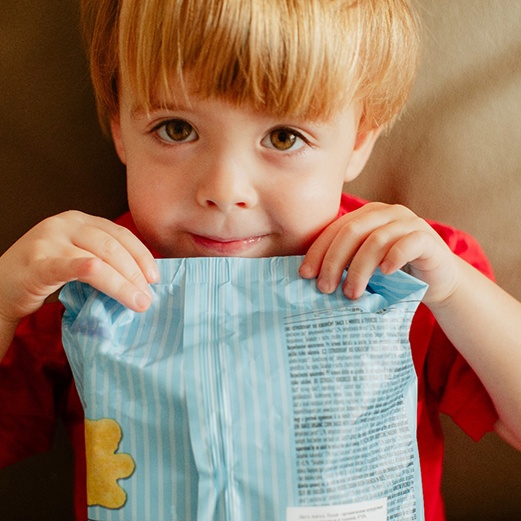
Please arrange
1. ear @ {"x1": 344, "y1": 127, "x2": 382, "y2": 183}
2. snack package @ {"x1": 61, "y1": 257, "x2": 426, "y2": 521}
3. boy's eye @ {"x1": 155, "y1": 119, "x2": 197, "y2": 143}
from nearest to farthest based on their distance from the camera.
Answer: snack package @ {"x1": 61, "y1": 257, "x2": 426, "y2": 521} < boy's eye @ {"x1": 155, "y1": 119, "x2": 197, "y2": 143} < ear @ {"x1": 344, "y1": 127, "x2": 382, "y2": 183}

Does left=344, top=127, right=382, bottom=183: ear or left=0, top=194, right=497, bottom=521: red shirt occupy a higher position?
left=344, top=127, right=382, bottom=183: ear

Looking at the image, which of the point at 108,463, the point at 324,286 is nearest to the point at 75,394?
the point at 108,463

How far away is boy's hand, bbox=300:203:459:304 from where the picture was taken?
0.51m

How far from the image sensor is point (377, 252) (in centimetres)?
52

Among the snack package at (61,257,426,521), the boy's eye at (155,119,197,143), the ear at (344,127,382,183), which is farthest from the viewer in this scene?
the ear at (344,127,382,183)

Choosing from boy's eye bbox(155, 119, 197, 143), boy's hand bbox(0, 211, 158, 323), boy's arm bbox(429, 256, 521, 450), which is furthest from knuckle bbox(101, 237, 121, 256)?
boy's arm bbox(429, 256, 521, 450)

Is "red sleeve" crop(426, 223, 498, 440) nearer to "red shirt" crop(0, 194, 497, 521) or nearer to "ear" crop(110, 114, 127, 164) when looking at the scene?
"red shirt" crop(0, 194, 497, 521)

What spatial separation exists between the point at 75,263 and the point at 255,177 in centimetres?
17

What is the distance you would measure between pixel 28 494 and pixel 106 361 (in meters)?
0.44

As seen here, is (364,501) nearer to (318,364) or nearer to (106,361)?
(318,364)

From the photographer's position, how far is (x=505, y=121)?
682 millimetres

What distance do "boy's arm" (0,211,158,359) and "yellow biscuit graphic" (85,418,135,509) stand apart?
0.32 feet

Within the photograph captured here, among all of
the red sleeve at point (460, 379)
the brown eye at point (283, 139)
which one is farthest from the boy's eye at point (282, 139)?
the red sleeve at point (460, 379)

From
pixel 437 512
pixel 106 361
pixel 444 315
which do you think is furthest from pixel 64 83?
pixel 437 512
